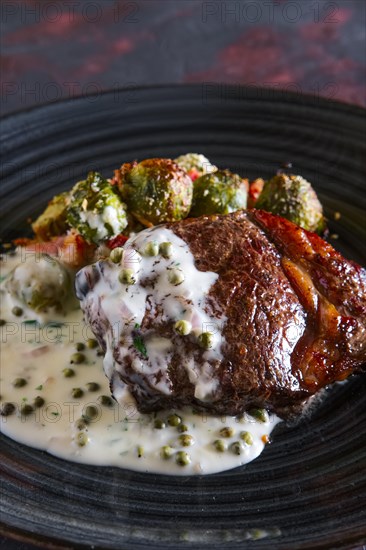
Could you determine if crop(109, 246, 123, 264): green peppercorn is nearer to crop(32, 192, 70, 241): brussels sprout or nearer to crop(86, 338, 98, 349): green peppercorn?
crop(86, 338, 98, 349): green peppercorn

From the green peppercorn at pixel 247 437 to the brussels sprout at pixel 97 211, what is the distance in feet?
5.60

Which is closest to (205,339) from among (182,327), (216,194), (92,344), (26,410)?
(182,327)

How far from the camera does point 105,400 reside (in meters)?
4.27

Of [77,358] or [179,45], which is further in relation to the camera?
[179,45]

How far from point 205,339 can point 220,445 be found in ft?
2.15

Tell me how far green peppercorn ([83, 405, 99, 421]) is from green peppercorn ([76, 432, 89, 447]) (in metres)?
0.13

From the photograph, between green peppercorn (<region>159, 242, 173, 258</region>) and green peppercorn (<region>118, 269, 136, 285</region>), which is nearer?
green peppercorn (<region>118, 269, 136, 285</region>)

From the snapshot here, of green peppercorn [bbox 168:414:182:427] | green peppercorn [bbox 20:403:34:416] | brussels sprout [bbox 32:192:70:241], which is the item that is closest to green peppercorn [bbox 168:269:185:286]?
green peppercorn [bbox 168:414:182:427]

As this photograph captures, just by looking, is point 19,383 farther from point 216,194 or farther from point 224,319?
point 216,194

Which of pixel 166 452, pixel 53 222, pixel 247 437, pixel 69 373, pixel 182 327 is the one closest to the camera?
pixel 182 327

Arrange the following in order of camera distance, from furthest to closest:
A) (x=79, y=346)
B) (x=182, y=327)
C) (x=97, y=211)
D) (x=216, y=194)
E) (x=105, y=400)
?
1. (x=216, y=194)
2. (x=97, y=211)
3. (x=79, y=346)
4. (x=105, y=400)
5. (x=182, y=327)

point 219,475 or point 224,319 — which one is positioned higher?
point 224,319

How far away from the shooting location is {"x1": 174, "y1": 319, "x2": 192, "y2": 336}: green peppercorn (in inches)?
151

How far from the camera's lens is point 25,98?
7641 millimetres
